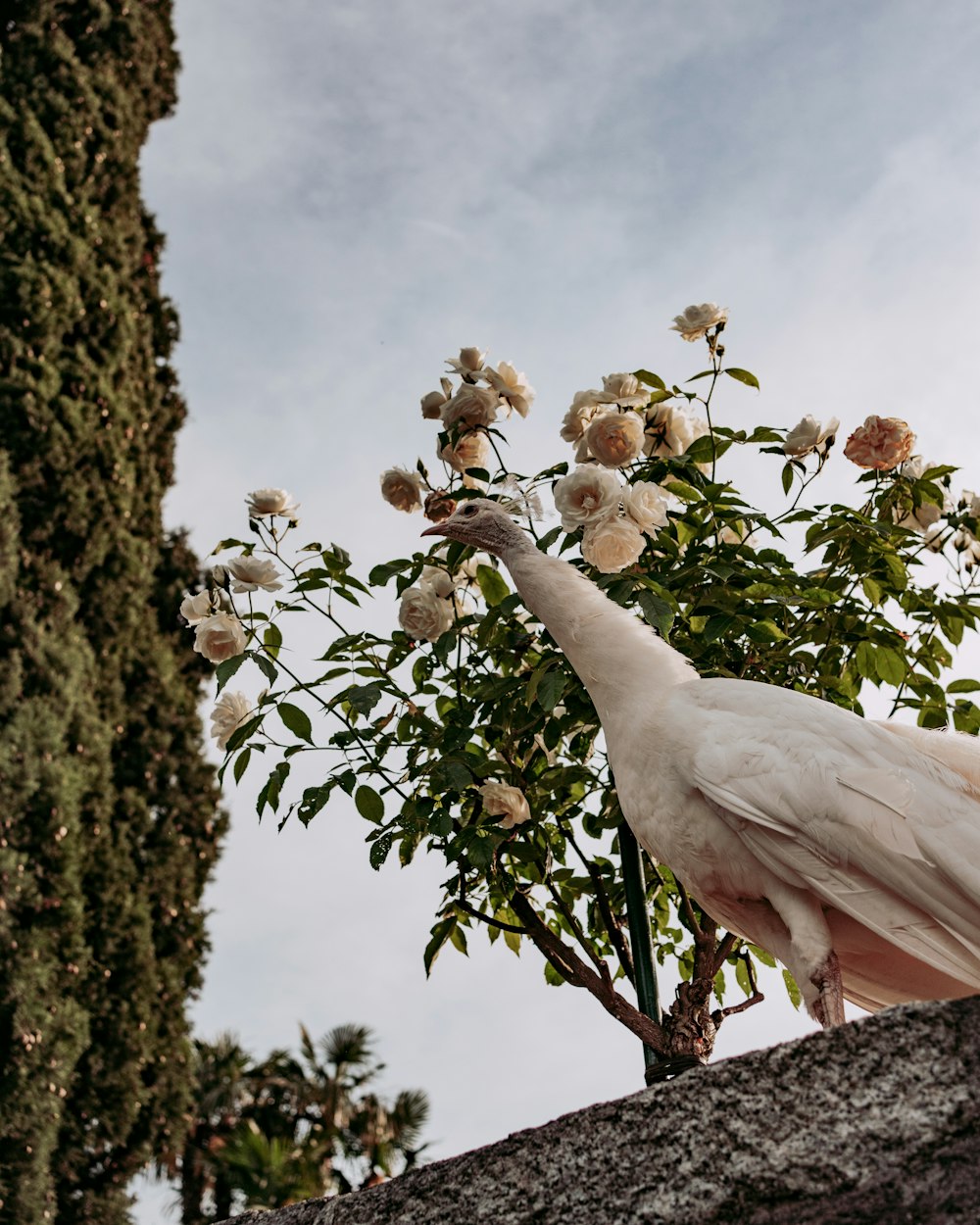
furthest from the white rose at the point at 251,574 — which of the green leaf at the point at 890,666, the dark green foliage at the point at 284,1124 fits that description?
the dark green foliage at the point at 284,1124

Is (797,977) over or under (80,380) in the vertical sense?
under

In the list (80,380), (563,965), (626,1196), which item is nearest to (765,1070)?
(626,1196)

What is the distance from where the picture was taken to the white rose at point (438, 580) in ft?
10.2

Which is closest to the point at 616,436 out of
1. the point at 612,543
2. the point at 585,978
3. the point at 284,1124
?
Result: the point at 612,543

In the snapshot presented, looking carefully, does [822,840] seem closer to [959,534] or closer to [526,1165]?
[526,1165]

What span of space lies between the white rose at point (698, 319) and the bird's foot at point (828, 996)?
5.78 feet

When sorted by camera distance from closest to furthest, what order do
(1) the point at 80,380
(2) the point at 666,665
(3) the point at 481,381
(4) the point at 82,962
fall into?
(2) the point at 666,665 → (3) the point at 481,381 → (4) the point at 82,962 → (1) the point at 80,380

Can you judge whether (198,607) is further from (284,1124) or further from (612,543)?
(284,1124)

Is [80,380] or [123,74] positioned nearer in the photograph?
[80,380]

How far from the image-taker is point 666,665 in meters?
2.52

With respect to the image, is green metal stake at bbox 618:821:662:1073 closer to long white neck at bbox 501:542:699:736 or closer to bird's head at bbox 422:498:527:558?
long white neck at bbox 501:542:699:736

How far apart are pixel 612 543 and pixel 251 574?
0.90m

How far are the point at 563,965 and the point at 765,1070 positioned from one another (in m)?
1.31

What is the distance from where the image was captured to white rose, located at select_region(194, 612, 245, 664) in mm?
2902
